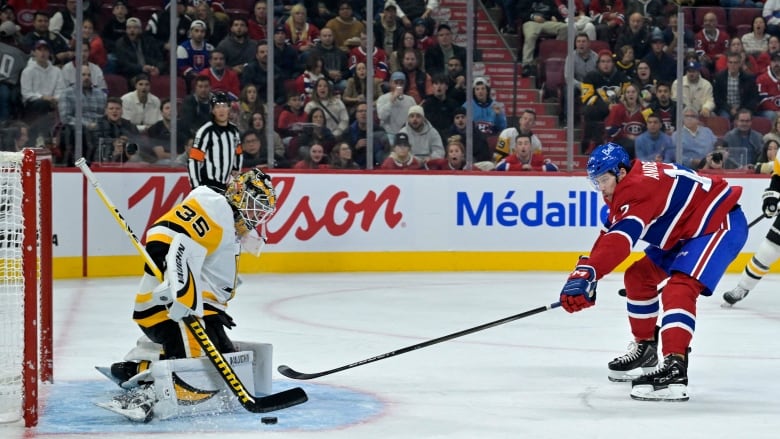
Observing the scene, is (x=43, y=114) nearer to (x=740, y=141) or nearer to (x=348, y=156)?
(x=348, y=156)

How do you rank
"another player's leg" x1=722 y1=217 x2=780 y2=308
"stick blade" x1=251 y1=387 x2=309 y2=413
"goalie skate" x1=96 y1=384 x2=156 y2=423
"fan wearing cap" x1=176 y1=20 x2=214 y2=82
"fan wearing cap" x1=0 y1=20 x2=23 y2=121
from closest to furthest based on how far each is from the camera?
1. "goalie skate" x1=96 y1=384 x2=156 y2=423
2. "stick blade" x1=251 y1=387 x2=309 y2=413
3. "another player's leg" x1=722 y1=217 x2=780 y2=308
4. "fan wearing cap" x1=0 y1=20 x2=23 y2=121
5. "fan wearing cap" x1=176 y1=20 x2=214 y2=82

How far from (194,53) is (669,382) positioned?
5.65 metres

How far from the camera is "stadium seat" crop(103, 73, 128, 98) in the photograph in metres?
8.91

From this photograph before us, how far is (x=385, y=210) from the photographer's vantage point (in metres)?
9.43

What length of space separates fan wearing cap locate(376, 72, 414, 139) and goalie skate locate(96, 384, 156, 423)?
5.73 m

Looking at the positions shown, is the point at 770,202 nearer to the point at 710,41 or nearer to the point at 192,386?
the point at 710,41

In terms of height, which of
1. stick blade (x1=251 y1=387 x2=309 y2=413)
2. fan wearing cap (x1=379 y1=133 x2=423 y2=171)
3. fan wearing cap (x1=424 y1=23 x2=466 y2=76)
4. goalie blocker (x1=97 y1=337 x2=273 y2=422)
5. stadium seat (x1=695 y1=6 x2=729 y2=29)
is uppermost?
stadium seat (x1=695 y1=6 x2=729 y2=29)

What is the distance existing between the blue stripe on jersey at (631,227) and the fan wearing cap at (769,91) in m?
5.77

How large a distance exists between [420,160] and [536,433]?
582 centimetres

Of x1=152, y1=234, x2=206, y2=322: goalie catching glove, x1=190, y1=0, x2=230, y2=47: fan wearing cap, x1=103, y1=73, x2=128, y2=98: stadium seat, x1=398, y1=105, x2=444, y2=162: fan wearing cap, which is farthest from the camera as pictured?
x1=398, y1=105, x2=444, y2=162: fan wearing cap

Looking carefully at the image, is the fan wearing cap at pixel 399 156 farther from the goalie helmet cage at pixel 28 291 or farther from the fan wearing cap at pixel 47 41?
the goalie helmet cage at pixel 28 291

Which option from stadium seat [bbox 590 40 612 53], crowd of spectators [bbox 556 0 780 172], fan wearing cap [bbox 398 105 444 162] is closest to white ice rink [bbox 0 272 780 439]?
fan wearing cap [bbox 398 105 444 162]

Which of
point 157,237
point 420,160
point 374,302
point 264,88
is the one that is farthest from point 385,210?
point 157,237

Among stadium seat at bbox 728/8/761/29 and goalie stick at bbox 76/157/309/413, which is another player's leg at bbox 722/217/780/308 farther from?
goalie stick at bbox 76/157/309/413
